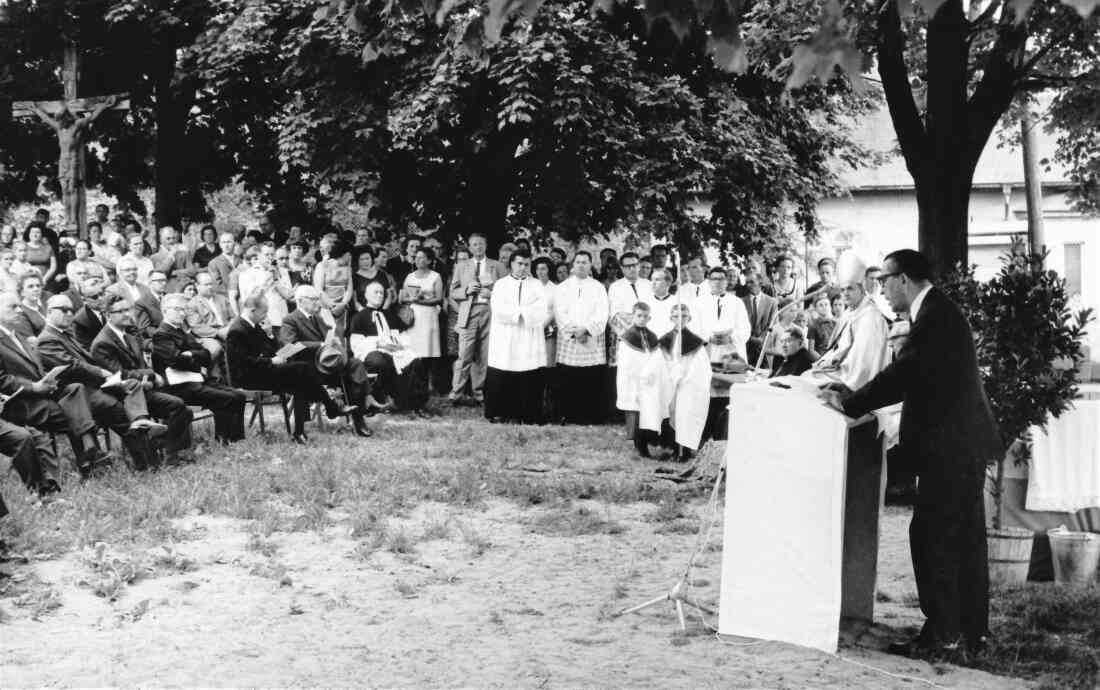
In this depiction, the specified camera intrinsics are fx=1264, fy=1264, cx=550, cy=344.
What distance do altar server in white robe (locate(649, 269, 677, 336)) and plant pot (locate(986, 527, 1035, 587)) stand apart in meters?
5.51

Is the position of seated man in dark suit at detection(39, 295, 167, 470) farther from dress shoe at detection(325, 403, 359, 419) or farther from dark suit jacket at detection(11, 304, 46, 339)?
dress shoe at detection(325, 403, 359, 419)

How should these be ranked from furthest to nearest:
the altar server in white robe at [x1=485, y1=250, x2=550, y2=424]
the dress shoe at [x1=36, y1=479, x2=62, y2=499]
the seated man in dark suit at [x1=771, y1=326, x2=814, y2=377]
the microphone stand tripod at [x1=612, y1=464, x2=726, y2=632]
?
the altar server in white robe at [x1=485, y1=250, x2=550, y2=424], the seated man in dark suit at [x1=771, y1=326, x2=814, y2=377], the dress shoe at [x1=36, y1=479, x2=62, y2=499], the microphone stand tripod at [x1=612, y1=464, x2=726, y2=632]

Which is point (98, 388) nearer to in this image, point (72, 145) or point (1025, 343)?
point (1025, 343)

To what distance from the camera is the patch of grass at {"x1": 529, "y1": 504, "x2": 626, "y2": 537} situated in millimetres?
8703

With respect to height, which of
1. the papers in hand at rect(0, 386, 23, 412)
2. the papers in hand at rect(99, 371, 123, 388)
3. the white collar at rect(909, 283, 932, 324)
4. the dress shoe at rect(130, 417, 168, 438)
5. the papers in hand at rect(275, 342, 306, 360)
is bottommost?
the dress shoe at rect(130, 417, 168, 438)

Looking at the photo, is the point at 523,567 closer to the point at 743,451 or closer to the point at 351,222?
the point at 743,451

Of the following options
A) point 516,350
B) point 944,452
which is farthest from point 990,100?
point 944,452

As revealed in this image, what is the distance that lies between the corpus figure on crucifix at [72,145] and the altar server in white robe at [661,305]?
11.0 meters

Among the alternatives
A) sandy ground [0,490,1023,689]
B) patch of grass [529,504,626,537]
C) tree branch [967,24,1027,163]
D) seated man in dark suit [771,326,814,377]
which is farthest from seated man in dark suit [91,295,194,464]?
tree branch [967,24,1027,163]

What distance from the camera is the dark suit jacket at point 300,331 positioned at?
12680 millimetres

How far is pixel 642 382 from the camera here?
12.2 metres

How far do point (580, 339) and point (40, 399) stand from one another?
6.66 m

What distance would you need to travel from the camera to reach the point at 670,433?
12500 mm

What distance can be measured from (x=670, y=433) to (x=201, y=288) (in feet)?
17.2
